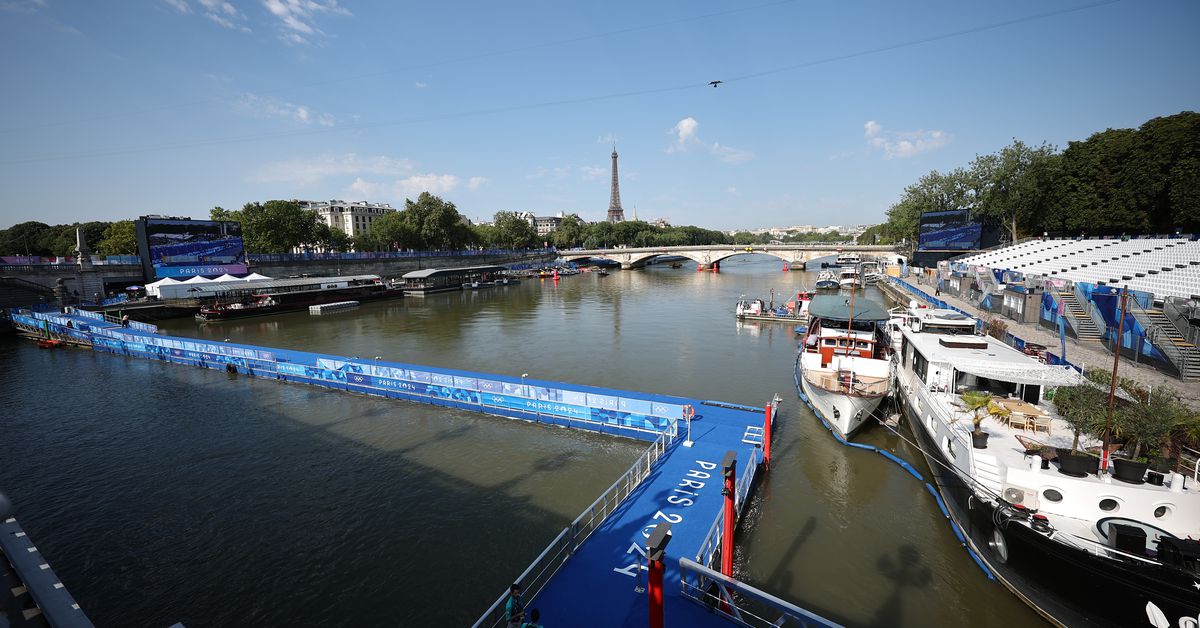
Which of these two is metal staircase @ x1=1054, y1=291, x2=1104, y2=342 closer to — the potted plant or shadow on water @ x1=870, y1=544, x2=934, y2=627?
the potted plant

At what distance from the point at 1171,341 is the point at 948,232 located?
2244 inches

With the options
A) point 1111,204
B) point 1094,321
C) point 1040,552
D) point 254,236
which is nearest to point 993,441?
point 1040,552

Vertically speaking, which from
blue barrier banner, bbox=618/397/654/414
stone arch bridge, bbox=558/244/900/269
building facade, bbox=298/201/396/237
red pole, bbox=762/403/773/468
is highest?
building facade, bbox=298/201/396/237

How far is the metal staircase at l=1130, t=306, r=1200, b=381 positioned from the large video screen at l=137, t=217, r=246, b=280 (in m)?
81.8

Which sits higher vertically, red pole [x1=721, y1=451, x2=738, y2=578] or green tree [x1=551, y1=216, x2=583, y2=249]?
green tree [x1=551, y1=216, x2=583, y2=249]

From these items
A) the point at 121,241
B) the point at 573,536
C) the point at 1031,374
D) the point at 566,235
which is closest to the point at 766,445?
the point at 1031,374

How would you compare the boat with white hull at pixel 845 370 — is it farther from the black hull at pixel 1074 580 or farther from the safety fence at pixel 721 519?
the black hull at pixel 1074 580

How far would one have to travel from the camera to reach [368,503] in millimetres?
15398

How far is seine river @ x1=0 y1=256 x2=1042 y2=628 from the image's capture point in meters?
11.5

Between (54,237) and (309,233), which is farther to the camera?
(54,237)

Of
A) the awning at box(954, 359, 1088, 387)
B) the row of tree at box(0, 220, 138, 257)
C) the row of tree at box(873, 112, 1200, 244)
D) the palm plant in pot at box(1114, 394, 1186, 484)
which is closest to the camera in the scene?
the palm plant in pot at box(1114, 394, 1186, 484)

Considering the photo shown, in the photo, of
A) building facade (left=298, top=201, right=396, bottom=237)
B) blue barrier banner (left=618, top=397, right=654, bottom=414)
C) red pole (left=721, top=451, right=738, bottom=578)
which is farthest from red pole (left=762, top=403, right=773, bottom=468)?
building facade (left=298, top=201, right=396, bottom=237)

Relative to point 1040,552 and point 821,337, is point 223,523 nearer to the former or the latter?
point 1040,552

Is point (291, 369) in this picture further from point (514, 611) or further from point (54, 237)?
point (54, 237)
